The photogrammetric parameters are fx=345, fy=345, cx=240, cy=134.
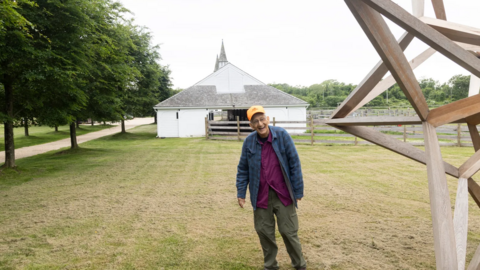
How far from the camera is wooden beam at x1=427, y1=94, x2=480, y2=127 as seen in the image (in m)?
2.52

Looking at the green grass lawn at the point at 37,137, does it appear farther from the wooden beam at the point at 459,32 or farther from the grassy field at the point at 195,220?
the wooden beam at the point at 459,32

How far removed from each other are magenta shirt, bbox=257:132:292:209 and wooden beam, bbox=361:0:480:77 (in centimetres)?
165

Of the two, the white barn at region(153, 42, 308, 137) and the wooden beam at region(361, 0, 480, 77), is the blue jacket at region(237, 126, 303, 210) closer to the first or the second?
the wooden beam at region(361, 0, 480, 77)

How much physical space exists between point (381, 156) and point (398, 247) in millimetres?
9079

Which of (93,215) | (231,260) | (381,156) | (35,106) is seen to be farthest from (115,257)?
(381,156)

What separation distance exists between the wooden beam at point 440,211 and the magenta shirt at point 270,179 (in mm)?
1416

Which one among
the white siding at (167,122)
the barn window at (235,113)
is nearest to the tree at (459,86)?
the barn window at (235,113)

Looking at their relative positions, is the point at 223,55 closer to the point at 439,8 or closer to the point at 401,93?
the point at 401,93

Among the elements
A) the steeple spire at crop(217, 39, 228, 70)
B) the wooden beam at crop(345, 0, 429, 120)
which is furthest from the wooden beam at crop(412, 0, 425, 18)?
the steeple spire at crop(217, 39, 228, 70)

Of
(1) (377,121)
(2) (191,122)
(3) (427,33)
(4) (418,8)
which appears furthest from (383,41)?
(2) (191,122)

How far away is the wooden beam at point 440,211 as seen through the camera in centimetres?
224

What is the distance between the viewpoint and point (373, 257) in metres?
4.04

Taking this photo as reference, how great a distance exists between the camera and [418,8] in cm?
337

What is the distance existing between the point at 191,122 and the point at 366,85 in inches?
968
